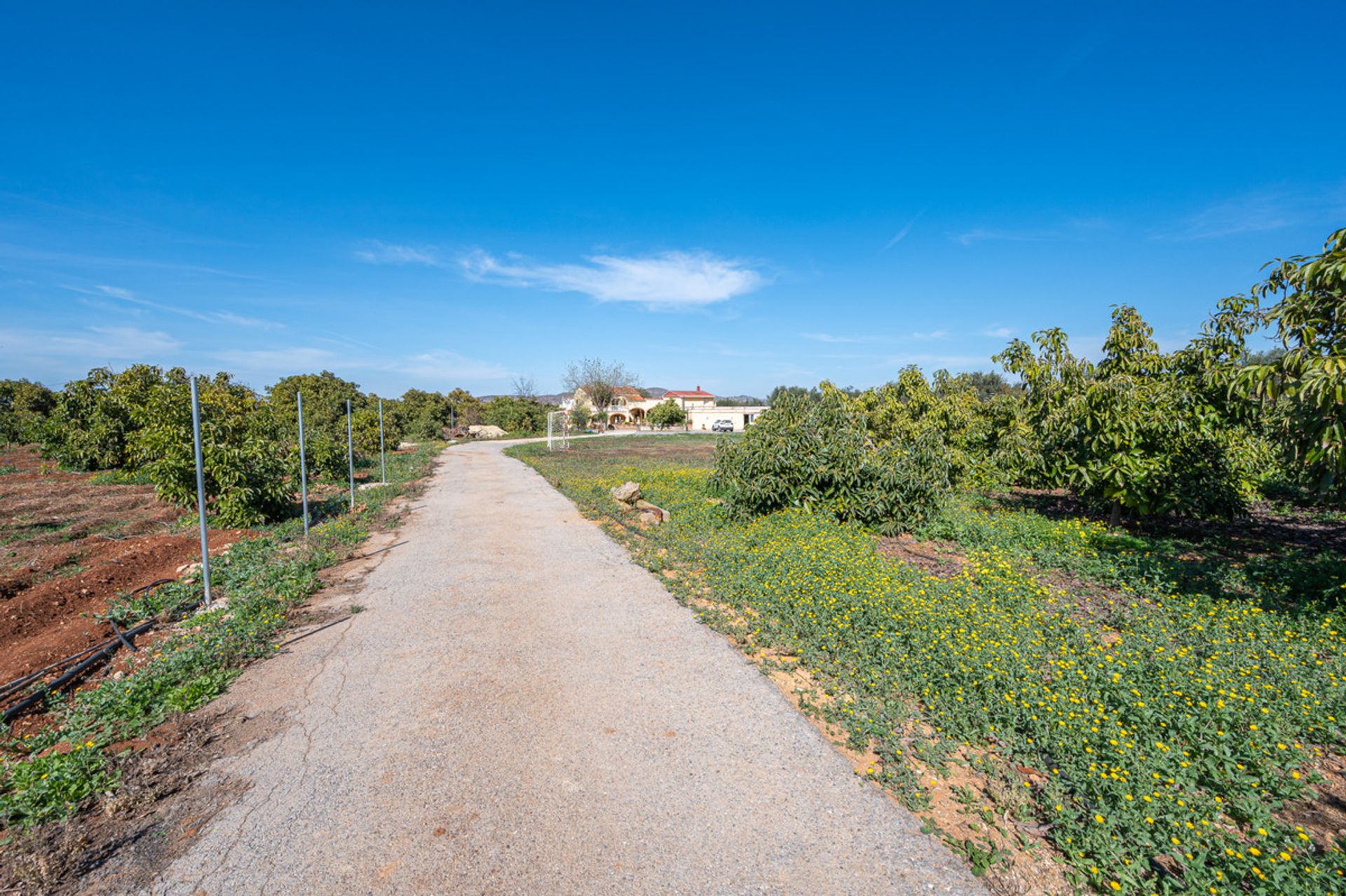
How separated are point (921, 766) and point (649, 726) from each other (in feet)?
5.66

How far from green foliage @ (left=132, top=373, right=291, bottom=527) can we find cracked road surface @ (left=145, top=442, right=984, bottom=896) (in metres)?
5.99

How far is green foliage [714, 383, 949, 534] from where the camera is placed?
9.27 metres

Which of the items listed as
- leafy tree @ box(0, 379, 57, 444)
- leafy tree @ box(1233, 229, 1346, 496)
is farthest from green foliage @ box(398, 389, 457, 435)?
leafy tree @ box(1233, 229, 1346, 496)

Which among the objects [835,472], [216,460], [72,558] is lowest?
[72,558]

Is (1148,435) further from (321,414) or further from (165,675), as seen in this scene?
(321,414)

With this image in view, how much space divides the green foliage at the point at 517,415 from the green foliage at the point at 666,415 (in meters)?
13.4

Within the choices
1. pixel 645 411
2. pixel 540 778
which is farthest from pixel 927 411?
pixel 645 411

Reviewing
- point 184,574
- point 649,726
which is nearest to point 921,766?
point 649,726

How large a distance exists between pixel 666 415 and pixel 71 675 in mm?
55368

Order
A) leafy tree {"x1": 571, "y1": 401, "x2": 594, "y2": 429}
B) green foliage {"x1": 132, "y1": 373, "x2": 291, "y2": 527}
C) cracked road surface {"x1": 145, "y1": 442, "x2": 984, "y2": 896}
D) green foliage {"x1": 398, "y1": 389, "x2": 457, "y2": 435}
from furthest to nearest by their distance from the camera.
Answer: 1. leafy tree {"x1": 571, "y1": 401, "x2": 594, "y2": 429}
2. green foliage {"x1": 398, "y1": 389, "x2": 457, "y2": 435}
3. green foliage {"x1": 132, "y1": 373, "x2": 291, "y2": 527}
4. cracked road surface {"x1": 145, "y1": 442, "x2": 984, "y2": 896}

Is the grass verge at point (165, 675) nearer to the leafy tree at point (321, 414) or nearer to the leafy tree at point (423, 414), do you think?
the leafy tree at point (321, 414)

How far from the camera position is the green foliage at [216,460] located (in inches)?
359

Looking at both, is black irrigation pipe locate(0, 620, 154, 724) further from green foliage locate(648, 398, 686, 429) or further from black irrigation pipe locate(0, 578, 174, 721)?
green foliage locate(648, 398, 686, 429)

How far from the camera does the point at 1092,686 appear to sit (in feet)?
12.6
